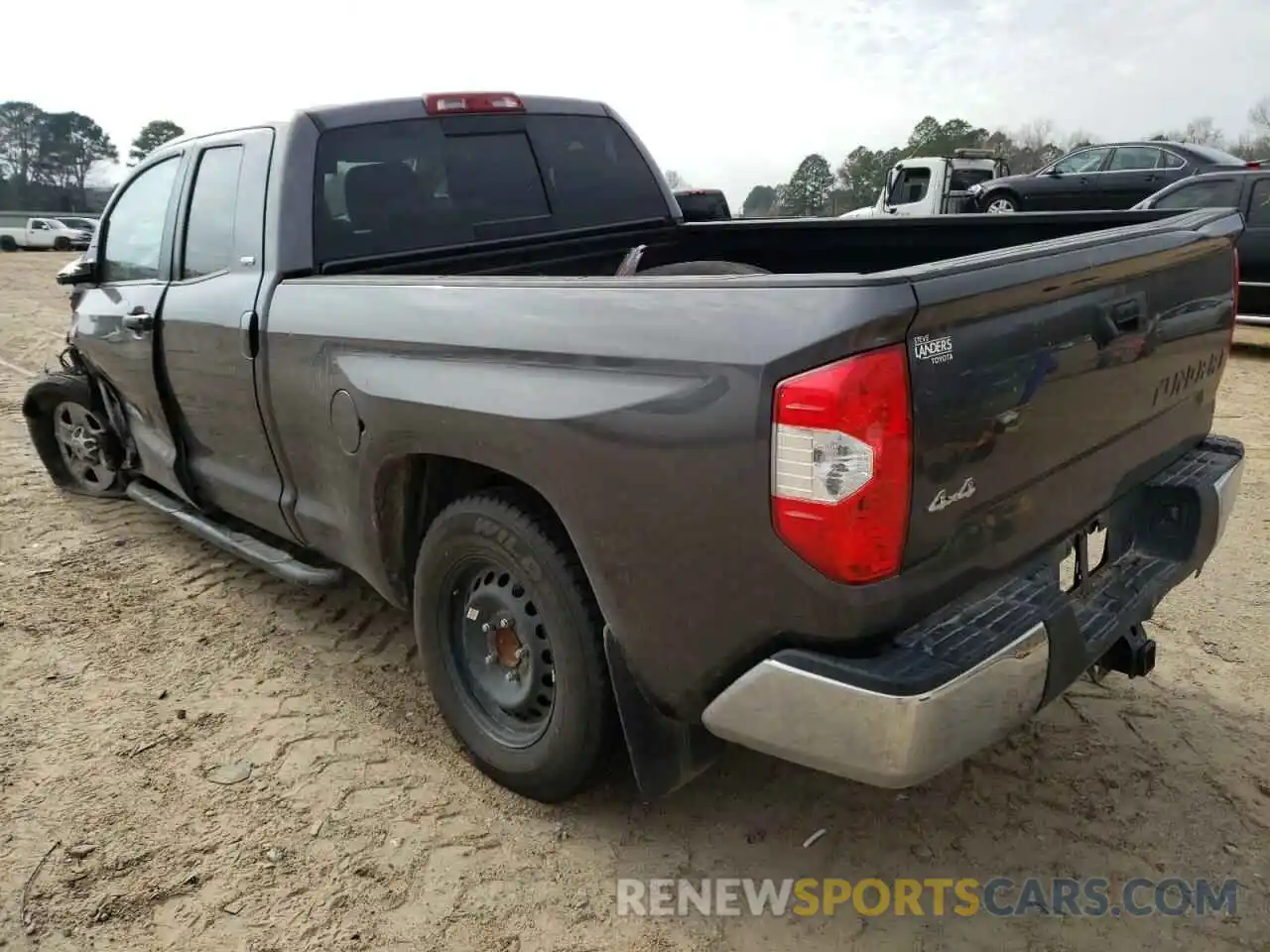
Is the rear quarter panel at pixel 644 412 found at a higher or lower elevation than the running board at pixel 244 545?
higher

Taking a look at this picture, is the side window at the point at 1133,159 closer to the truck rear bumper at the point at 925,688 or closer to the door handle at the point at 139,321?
the truck rear bumper at the point at 925,688

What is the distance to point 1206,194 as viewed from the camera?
10258 millimetres

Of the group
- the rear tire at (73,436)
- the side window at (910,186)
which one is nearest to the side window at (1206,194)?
the side window at (910,186)

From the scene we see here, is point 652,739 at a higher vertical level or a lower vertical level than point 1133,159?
lower

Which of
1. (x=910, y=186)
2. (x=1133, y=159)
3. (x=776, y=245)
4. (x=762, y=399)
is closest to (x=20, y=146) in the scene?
(x=910, y=186)

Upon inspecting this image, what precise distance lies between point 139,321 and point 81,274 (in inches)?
36.0

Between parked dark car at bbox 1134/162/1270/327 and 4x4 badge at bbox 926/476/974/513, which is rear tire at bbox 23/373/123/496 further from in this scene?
parked dark car at bbox 1134/162/1270/327

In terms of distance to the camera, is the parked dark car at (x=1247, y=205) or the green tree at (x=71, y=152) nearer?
the parked dark car at (x=1247, y=205)

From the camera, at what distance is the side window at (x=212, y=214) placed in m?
3.55

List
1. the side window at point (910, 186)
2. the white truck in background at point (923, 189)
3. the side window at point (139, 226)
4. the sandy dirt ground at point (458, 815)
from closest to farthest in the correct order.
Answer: the sandy dirt ground at point (458, 815), the side window at point (139, 226), the white truck in background at point (923, 189), the side window at point (910, 186)

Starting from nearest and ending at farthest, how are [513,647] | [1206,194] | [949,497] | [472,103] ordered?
[949,497]
[513,647]
[472,103]
[1206,194]

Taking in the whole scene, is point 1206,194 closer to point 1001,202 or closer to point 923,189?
point 1001,202

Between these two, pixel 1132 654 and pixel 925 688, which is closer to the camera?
pixel 925 688

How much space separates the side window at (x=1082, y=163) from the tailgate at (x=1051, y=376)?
1550cm
